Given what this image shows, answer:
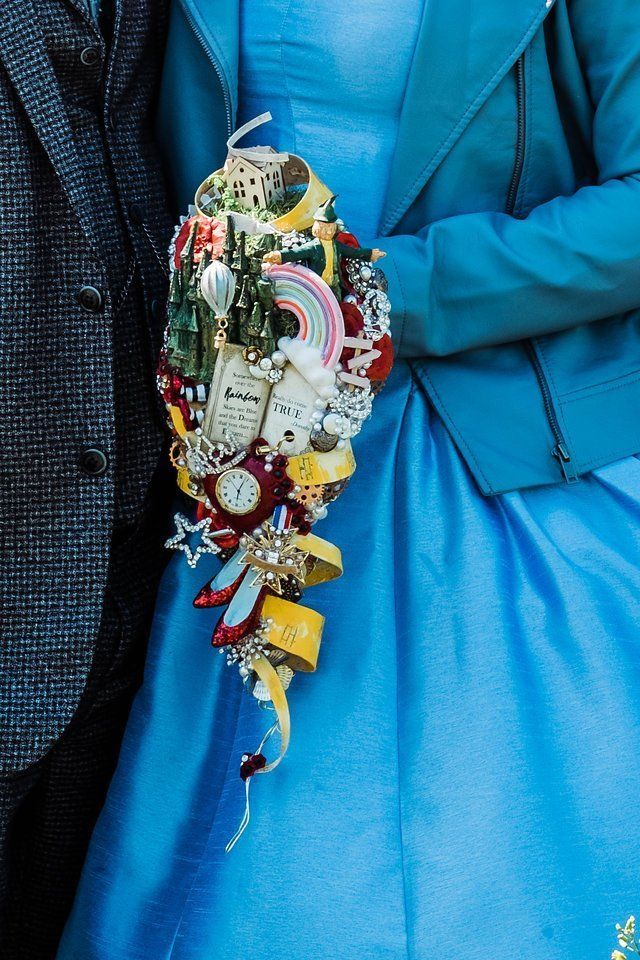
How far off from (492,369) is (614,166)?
0.81ft

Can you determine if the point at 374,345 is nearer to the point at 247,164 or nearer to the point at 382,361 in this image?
the point at 382,361

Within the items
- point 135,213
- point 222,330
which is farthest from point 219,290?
point 135,213

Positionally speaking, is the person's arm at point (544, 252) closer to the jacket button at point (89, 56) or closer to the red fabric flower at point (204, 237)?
the red fabric flower at point (204, 237)

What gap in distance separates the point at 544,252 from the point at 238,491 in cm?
42

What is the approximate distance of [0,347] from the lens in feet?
4.09

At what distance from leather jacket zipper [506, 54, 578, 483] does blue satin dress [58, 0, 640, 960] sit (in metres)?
0.04

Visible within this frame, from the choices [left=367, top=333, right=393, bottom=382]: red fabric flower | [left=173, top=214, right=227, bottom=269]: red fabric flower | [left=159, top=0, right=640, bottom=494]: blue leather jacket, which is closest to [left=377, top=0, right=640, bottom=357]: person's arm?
[left=159, top=0, right=640, bottom=494]: blue leather jacket

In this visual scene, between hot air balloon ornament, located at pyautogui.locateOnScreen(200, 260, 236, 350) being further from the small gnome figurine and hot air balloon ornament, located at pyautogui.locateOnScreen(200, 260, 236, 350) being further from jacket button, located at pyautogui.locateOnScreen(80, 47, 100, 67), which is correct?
jacket button, located at pyautogui.locateOnScreen(80, 47, 100, 67)

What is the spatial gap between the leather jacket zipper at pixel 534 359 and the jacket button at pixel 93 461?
475mm

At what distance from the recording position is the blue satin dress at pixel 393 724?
1.15 metres

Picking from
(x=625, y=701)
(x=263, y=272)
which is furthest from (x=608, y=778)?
(x=263, y=272)

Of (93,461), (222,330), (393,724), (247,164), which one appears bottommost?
(393,724)

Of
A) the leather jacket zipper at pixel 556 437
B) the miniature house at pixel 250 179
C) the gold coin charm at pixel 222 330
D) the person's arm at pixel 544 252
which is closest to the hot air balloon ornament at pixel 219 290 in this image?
the gold coin charm at pixel 222 330

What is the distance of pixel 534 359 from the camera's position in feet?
4.52
